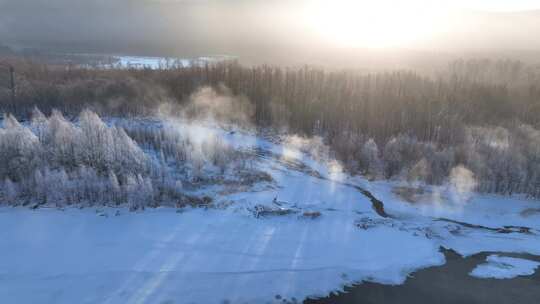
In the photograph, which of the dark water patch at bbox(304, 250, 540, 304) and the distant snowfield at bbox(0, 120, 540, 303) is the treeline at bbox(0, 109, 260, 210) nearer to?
the distant snowfield at bbox(0, 120, 540, 303)

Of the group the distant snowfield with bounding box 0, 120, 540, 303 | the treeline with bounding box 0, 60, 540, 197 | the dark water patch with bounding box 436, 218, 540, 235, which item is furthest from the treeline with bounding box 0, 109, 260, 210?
the dark water patch with bounding box 436, 218, 540, 235

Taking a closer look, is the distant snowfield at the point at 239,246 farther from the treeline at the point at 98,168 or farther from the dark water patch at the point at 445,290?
the treeline at the point at 98,168

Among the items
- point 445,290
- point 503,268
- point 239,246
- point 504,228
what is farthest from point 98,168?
point 504,228

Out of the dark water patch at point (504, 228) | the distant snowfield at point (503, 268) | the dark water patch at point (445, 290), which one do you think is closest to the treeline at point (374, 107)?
the dark water patch at point (504, 228)

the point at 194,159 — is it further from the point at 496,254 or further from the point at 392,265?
the point at 496,254

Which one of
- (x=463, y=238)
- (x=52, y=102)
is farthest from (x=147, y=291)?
(x=52, y=102)
